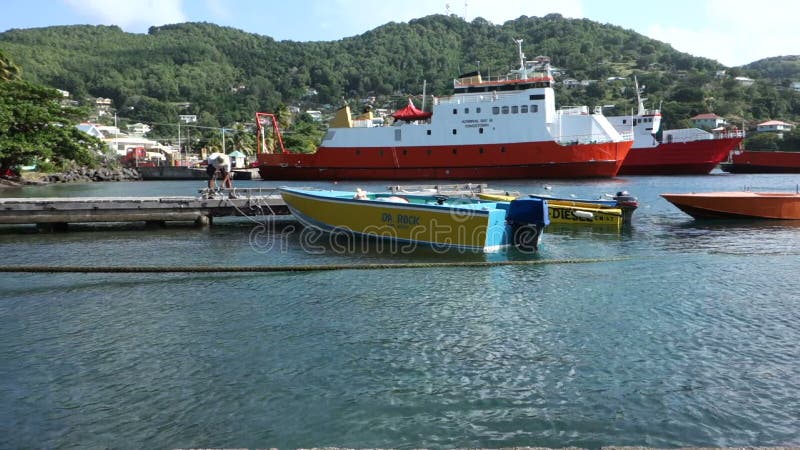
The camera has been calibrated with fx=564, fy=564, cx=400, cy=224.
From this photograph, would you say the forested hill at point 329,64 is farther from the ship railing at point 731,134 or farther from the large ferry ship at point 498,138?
the large ferry ship at point 498,138

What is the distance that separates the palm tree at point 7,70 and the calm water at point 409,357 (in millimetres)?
36863

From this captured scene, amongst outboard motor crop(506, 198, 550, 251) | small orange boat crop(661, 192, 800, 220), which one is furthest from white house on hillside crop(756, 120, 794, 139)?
outboard motor crop(506, 198, 550, 251)

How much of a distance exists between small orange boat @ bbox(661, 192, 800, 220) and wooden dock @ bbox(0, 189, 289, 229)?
535 inches

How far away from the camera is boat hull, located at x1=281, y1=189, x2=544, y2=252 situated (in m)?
12.6

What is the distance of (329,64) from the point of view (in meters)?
179

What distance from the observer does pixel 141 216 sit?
17.2 metres

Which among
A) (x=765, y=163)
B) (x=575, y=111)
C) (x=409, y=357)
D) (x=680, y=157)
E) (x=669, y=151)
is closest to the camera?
(x=409, y=357)

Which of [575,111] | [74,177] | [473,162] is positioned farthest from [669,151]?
[74,177]

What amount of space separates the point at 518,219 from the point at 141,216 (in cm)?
1145

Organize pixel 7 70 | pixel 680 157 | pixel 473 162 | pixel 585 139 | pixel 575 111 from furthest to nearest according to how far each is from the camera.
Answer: pixel 680 157
pixel 7 70
pixel 575 111
pixel 473 162
pixel 585 139

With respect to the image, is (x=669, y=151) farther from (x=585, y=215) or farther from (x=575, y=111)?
(x=585, y=215)

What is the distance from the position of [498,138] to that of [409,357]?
111ft

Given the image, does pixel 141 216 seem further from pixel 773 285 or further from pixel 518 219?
pixel 773 285

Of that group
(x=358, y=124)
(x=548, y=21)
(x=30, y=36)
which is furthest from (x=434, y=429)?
(x=548, y=21)
